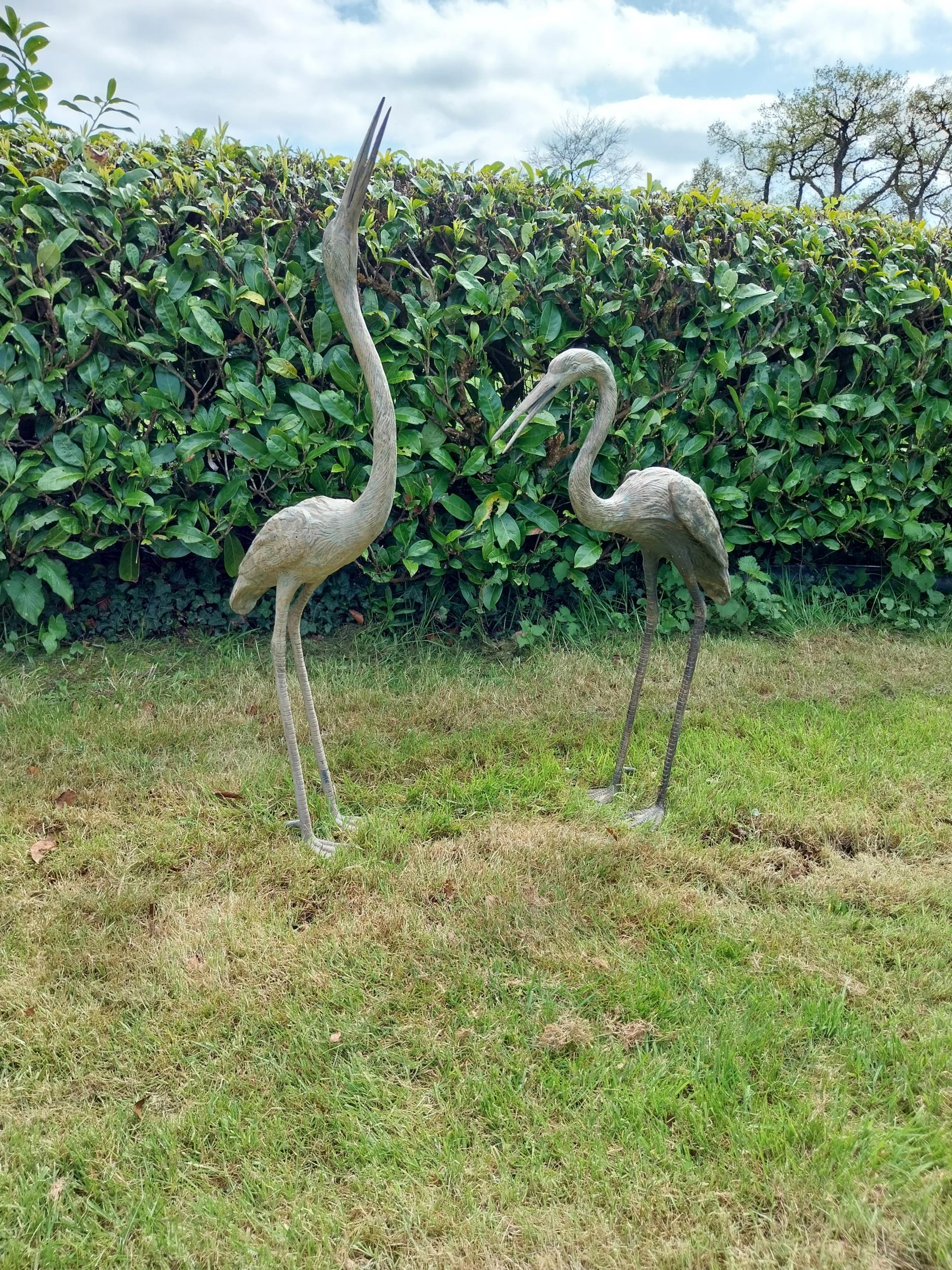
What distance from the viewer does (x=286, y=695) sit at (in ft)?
9.66

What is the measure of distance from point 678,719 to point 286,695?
162 centimetres

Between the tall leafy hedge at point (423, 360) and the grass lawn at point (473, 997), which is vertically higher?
the tall leafy hedge at point (423, 360)

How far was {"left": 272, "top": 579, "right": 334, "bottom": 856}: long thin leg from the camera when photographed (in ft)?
9.59

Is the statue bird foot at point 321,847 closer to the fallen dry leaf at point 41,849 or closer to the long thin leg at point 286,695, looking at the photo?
the long thin leg at point 286,695

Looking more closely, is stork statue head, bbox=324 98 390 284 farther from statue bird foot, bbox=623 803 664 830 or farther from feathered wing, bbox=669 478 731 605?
statue bird foot, bbox=623 803 664 830

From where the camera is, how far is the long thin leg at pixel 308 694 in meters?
3.05

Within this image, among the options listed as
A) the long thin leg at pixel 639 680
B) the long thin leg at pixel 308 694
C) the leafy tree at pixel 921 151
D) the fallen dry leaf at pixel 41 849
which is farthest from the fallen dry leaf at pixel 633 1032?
the leafy tree at pixel 921 151

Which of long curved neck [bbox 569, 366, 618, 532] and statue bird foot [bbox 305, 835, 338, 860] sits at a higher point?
long curved neck [bbox 569, 366, 618, 532]

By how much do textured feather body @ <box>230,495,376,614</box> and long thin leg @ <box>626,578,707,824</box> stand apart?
4.78 ft

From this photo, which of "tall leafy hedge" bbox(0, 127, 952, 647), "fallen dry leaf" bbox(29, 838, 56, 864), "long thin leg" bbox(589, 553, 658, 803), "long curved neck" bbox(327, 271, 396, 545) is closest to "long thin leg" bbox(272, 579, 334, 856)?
"long curved neck" bbox(327, 271, 396, 545)

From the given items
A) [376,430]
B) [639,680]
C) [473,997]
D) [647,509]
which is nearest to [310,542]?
[376,430]

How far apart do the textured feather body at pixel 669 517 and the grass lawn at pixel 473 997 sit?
1.10m

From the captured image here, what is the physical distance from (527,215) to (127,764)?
400cm

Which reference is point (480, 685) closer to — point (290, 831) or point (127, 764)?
point (290, 831)
